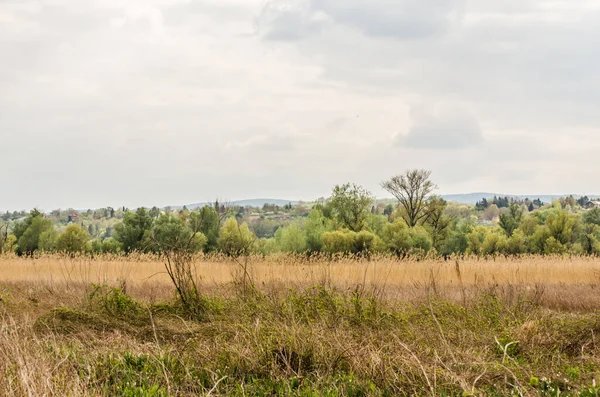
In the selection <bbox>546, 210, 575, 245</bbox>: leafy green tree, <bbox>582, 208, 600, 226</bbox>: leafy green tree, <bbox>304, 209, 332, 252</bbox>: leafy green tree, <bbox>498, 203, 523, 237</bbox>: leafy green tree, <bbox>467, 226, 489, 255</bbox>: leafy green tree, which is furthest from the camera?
<bbox>582, 208, 600, 226</bbox>: leafy green tree

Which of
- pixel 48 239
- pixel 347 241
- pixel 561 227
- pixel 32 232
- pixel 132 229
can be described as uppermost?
pixel 132 229

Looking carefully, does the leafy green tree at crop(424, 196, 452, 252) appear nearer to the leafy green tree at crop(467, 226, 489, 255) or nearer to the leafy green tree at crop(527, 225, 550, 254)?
the leafy green tree at crop(467, 226, 489, 255)

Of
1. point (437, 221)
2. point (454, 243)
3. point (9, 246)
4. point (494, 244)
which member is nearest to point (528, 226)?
point (494, 244)

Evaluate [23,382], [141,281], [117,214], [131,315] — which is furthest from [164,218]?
[117,214]

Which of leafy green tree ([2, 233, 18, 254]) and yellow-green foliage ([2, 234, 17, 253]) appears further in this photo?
yellow-green foliage ([2, 234, 17, 253])

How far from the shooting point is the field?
5.67m

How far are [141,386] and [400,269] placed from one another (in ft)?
39.2

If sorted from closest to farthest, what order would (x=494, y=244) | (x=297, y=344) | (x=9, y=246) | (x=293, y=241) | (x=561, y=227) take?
(x=297, y=344) → (x=9, y=246) → (x=561, y=227) → (x=293, y=241) → (x=494, y=244)

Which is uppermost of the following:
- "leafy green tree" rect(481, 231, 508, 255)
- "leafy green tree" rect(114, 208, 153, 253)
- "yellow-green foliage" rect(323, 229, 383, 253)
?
"leafy green tree" rect(114, 208, 153, 253)

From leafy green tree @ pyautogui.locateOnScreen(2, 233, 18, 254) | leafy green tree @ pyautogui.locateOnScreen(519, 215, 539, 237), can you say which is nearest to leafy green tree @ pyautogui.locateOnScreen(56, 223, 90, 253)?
leafy green tree @ pyautogui.locateOnScreen(2, 233, 18, 254)

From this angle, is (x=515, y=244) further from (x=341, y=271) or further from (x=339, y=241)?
(x=341, y=271)

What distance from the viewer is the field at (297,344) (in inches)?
223

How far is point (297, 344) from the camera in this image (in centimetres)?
666

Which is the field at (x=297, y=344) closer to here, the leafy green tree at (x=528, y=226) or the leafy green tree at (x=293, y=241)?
the leafy green tree at (x=293, y=241)
